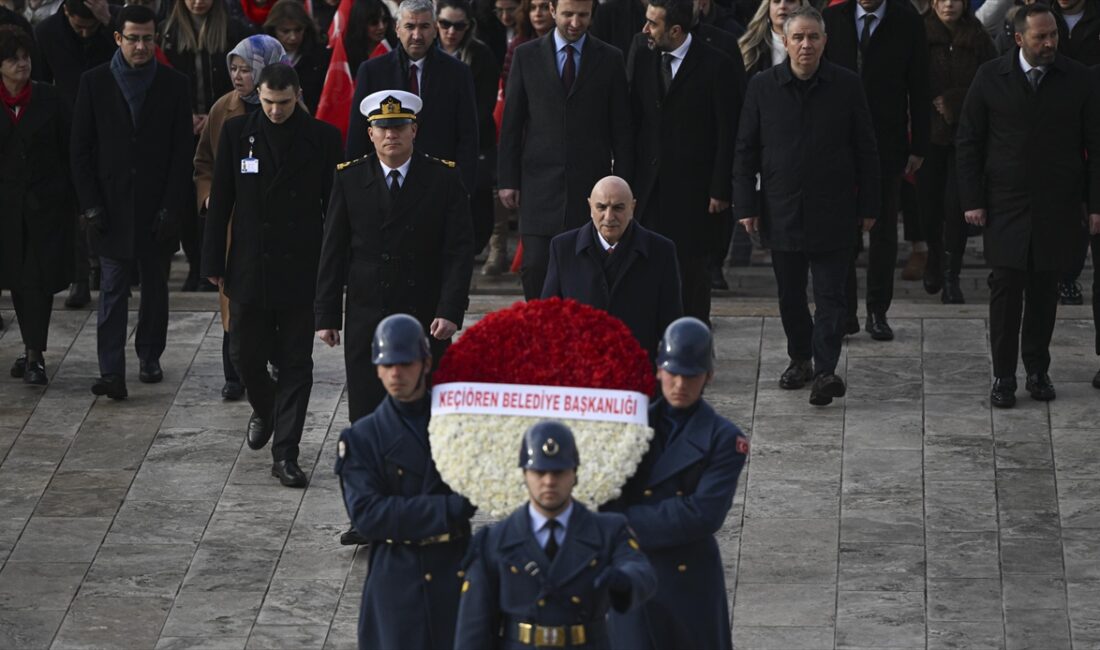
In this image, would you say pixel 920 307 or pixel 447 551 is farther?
pixel 920 307

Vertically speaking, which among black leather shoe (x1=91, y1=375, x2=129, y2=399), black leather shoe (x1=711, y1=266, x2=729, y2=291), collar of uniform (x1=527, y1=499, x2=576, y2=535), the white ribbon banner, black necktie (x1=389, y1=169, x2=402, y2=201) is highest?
black necktie (x1=389, y1=169, x2=402, y2=201)

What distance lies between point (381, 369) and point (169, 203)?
5.57m

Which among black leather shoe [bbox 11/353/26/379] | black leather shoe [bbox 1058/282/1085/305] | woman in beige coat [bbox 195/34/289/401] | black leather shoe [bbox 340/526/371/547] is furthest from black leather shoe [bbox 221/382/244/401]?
black leather shoe [bbox 1058/282/1085/305]

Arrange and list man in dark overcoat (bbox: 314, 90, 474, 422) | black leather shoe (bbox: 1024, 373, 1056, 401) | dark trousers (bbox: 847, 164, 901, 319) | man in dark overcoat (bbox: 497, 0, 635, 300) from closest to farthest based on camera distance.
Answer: man in dark overcoat (bbox: 314, 90, 474, 422), black leather shoe (bbox: 1024, 373, 1056, 401), man in dark overcoat (bbox: 497, 0, 635, 300), dark trousers (bbox: 847, 164, 901, 319)

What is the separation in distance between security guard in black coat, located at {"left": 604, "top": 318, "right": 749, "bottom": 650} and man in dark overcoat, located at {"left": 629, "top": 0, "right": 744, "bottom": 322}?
515cm

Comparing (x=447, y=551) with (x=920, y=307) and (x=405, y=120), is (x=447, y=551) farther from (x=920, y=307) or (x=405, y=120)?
(x=920, y=307)

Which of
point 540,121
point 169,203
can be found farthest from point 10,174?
point 540,121

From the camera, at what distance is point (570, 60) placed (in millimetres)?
12508

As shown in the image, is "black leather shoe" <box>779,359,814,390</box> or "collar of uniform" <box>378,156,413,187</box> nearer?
"collar of uniform" <box>378,156,413,187</box>

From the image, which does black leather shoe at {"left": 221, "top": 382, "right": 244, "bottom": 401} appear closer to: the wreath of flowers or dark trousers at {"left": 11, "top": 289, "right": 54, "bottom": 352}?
dark trousers at {"left": 11, "top": 289, "right": 54, "bottom": 352}

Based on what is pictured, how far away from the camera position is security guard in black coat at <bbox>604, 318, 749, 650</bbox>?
24.4ft

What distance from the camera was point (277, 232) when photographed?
37.2 ft

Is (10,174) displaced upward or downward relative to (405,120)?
downward

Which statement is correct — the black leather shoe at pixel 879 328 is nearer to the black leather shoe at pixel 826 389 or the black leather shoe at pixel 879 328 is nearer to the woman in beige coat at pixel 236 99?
the black leather shoe at pixel 826 389
